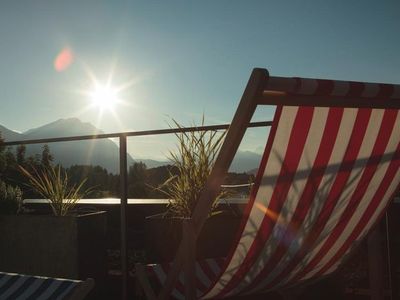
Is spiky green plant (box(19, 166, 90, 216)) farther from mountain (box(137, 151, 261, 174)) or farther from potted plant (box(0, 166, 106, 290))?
mountain (box(137, 151, 261, 174))

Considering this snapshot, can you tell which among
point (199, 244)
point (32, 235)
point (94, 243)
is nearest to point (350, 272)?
point (199, 244)

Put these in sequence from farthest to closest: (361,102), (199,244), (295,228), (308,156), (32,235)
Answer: (32,235)
(199,244)
(295,228)
(308,156)
(361,102)

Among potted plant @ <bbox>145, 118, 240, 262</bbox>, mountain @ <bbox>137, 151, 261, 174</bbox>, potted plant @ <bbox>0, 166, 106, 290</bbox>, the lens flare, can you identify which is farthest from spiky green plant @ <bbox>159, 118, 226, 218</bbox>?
the lens flare

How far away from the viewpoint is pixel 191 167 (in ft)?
9.53

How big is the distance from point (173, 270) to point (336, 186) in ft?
1.91

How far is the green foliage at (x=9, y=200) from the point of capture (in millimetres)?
3119

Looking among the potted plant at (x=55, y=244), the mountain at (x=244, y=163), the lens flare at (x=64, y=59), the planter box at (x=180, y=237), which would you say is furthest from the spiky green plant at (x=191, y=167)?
the lens flare at (x=64, y=59)

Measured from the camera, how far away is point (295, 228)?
1416 mm

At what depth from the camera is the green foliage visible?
3.12m

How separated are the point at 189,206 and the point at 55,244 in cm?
86

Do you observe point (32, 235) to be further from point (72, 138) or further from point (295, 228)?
point (295, 228)

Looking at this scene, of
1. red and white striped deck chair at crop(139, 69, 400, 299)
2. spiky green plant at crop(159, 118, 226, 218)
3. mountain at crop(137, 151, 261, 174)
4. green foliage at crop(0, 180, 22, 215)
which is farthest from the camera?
green foliage at crop(0, 180, 22, 215)

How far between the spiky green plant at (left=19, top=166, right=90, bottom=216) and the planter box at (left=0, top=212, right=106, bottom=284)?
0.34 meters

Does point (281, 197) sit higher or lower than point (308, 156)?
lower
